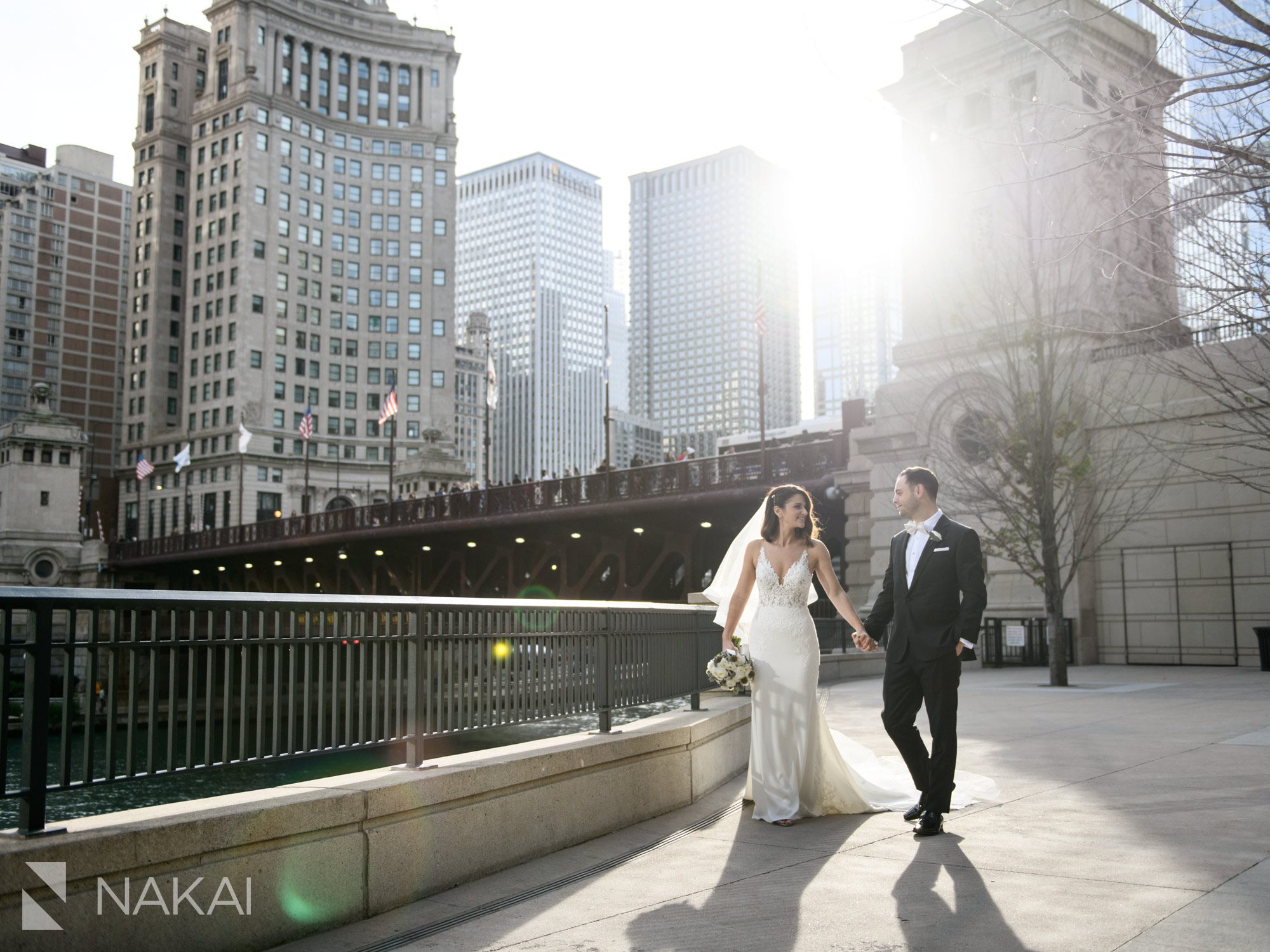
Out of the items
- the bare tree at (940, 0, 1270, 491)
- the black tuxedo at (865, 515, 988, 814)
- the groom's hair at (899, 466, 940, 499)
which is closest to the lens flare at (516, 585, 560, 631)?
the black tuxedo at (865, 515, 988, 814)

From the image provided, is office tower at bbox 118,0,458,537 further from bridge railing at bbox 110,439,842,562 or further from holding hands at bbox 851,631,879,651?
holding hands at bbox 851,631,879,651

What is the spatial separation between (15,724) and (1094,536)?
2485 cm

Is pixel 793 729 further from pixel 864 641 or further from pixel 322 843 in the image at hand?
pixel 322 843

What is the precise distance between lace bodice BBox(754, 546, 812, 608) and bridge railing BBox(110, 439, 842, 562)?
80.4 ft

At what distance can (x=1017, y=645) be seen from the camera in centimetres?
2470

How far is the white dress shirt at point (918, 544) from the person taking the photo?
708cm

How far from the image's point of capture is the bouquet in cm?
759

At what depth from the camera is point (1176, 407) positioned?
23.7 metres

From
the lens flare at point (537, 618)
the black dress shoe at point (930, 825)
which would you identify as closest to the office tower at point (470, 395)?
the lens flare at point (537, 618)

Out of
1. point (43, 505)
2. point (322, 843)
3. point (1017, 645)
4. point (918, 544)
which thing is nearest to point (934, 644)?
point (918, 544)

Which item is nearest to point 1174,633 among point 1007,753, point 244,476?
point 1007,753

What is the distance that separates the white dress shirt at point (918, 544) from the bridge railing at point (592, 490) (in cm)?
2492

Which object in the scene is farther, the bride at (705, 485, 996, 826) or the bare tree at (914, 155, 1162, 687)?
the bare tree at (914, 155, 1162, 687)

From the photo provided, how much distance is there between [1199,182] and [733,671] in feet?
28.2
